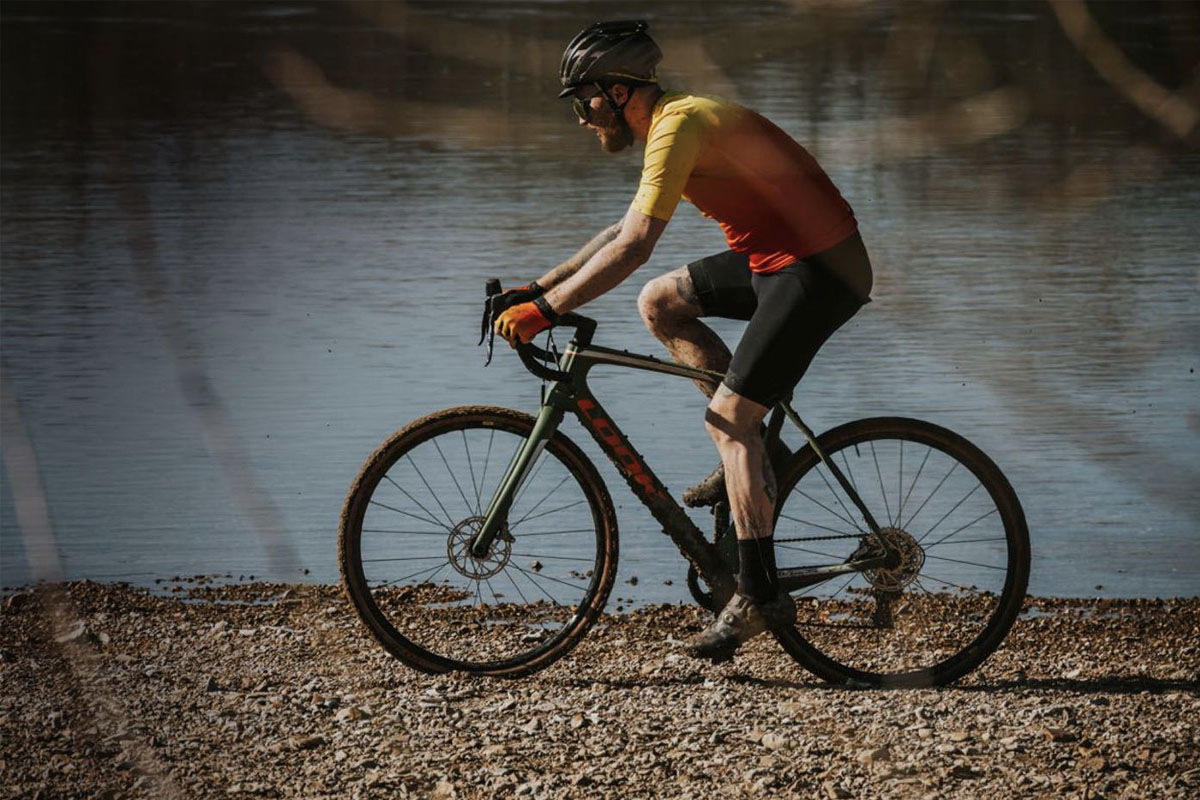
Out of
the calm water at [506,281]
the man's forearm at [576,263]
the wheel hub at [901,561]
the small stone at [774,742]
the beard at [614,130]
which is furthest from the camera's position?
the wheel hub at [901,561]

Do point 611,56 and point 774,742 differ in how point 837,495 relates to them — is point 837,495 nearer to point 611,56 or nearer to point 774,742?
point 774,742

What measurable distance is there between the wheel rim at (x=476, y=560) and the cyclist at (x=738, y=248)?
17.5 inches

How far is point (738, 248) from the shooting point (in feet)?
18.5

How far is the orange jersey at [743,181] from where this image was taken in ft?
17.7

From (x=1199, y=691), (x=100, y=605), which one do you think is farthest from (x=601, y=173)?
(x=1199, y=691)

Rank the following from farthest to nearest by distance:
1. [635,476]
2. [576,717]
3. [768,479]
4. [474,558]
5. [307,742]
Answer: [635,476], [474,558], [768,479], [576,717], [307,742]

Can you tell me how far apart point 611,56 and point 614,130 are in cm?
22

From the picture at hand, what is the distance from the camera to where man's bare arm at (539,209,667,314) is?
214 inches

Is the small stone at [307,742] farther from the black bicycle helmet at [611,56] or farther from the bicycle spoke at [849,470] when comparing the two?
the black bicycle helmet at [611,56]

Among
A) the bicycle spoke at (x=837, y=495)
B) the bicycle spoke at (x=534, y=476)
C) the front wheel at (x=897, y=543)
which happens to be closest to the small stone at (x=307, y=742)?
the bicycle spoke at (x=534, y=476)

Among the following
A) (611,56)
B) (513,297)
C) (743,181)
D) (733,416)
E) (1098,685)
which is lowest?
(1098,685)

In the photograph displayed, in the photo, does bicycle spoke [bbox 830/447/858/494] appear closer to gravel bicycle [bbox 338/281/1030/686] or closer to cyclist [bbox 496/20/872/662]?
gravel bicycle [bbox 338/281/1030/686]

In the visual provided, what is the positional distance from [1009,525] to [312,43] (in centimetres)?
1907

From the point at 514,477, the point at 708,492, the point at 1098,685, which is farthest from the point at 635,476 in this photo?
the point at 1098,685
